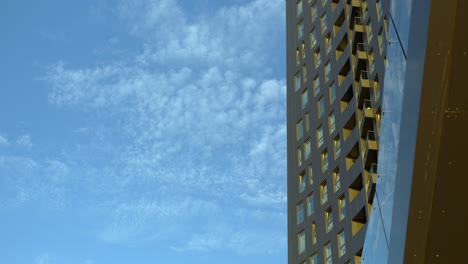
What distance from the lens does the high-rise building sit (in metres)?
4.47

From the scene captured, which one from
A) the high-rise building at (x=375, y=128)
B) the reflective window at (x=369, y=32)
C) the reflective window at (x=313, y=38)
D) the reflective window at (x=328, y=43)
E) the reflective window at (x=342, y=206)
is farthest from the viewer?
the reflective window at (x=313, y=38)

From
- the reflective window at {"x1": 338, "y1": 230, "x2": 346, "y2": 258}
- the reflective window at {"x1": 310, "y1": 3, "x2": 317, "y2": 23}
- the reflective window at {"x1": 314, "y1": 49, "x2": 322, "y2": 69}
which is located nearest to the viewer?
the reflective window at {"x1": 338, "y1": 230, "x2": 346, "y2": 258}

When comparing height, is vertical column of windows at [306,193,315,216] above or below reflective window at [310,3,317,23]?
below

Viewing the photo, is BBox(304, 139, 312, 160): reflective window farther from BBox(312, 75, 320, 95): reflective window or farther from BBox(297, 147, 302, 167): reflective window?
BBox(312, 75, 320, 95): reflective window

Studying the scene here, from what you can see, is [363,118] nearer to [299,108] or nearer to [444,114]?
[299,108]

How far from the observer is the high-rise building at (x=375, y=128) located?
4469 millimetres

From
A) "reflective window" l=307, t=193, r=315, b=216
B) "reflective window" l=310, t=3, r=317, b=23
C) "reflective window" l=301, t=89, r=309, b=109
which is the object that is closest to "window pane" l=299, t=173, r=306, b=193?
"reflective window" l=307, t=193, r=315, b=216

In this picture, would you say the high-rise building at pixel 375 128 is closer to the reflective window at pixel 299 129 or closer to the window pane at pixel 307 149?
the window pane at pixel 307 149

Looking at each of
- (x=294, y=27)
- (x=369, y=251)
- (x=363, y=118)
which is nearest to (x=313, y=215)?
(x=363, y=118)

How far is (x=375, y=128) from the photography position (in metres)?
28.4

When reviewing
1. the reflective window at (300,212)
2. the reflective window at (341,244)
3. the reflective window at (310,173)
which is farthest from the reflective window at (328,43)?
the reflective window at (341,244)

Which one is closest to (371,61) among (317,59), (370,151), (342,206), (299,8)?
(370,151)

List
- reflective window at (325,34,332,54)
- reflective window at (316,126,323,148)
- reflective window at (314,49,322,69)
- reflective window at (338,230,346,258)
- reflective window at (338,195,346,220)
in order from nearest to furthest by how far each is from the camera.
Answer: reflective window at (338,230,346,258) → reflective window at (338,195,346,220) → reflective window at (316,126,323,148) → reflective window at (325,34,332,54) → reflective window at (314,49,322,69)

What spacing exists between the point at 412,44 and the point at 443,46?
649mm
